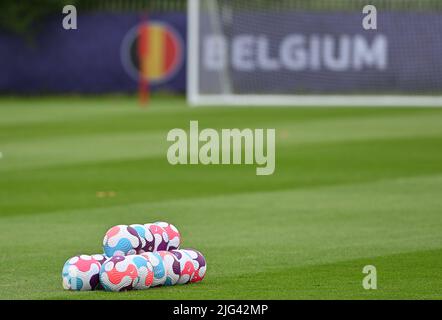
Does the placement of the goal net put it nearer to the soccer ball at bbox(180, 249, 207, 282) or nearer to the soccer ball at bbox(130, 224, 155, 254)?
the soccer ball at bbox(180, 249, 207, 282)

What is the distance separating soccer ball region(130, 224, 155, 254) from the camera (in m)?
8.35

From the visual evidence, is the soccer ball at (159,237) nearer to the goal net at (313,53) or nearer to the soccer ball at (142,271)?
the soccer ball at (142,271)

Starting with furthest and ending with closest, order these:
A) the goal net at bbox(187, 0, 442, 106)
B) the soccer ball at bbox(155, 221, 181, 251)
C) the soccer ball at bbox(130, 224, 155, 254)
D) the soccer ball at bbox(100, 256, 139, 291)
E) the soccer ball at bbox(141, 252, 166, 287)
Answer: the goal net at bbox(187, 0, 442, 106)
the soccer ball at bbox(155, 221, 181, 251)
the soccer ball at bbox(130, 224, 155, 254)
the soccer ball at bbox(141, 252, 166, 287)
the soccer ball at bbox(100, 256, 139, 291)

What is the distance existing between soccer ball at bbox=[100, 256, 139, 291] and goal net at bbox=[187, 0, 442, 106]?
2034 cm

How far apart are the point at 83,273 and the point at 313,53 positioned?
22.1m

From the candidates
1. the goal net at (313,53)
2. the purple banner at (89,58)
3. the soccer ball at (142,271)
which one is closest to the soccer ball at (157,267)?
the soccer ball at (142,271)

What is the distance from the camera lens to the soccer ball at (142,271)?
8109 millimetres

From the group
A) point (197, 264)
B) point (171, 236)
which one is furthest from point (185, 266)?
point (171, 236)

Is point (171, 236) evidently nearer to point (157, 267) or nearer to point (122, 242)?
point (157, 267)

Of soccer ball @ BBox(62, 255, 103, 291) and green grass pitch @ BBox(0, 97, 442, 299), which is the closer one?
soccer ball @ BBox(62, 255, 103, 291)

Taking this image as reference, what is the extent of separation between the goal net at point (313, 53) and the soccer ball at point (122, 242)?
2017cm

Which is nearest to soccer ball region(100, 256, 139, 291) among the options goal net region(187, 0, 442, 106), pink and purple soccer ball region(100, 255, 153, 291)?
pink and purple soccer ball region(100, 255, 153, 291)

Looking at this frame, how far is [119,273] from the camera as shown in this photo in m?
8.13

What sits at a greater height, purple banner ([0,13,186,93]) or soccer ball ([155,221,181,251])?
purple banner ([0,13,186,93])
